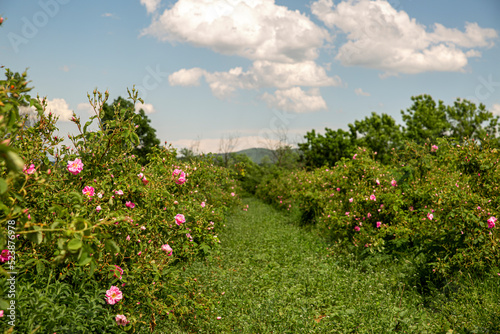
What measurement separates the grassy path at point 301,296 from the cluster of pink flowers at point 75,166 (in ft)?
6.84

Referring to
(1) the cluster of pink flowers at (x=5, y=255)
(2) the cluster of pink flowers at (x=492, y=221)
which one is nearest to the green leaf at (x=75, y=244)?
(1) the cluster of pink flowers at (x=5, y=255)

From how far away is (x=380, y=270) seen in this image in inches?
236

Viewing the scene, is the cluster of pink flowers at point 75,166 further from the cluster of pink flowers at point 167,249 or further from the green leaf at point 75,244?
the green leaf at point 75,244

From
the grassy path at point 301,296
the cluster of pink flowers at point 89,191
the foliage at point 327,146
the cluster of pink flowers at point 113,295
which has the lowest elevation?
the grassy path at point 301,296

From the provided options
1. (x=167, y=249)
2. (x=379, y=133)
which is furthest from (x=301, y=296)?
(x=379, y=133)

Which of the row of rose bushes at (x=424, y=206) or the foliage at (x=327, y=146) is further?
the foliage at (x=327, y=146)

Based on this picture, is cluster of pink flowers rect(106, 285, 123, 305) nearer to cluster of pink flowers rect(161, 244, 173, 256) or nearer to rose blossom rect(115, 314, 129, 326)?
rose blossom rect(115, 314, 129, 326)

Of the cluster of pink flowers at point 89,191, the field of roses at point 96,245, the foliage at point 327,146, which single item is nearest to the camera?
the field of roses at point 96,245

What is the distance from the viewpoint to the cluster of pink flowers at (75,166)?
3.44 meters

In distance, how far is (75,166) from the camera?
11.3 ft

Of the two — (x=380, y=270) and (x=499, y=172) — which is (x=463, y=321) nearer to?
(x=380, y=270)

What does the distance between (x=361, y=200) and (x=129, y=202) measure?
17.0 feet

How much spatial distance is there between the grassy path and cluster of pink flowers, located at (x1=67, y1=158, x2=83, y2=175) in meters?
2.09

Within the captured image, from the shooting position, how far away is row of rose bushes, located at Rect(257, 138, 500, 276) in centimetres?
482
